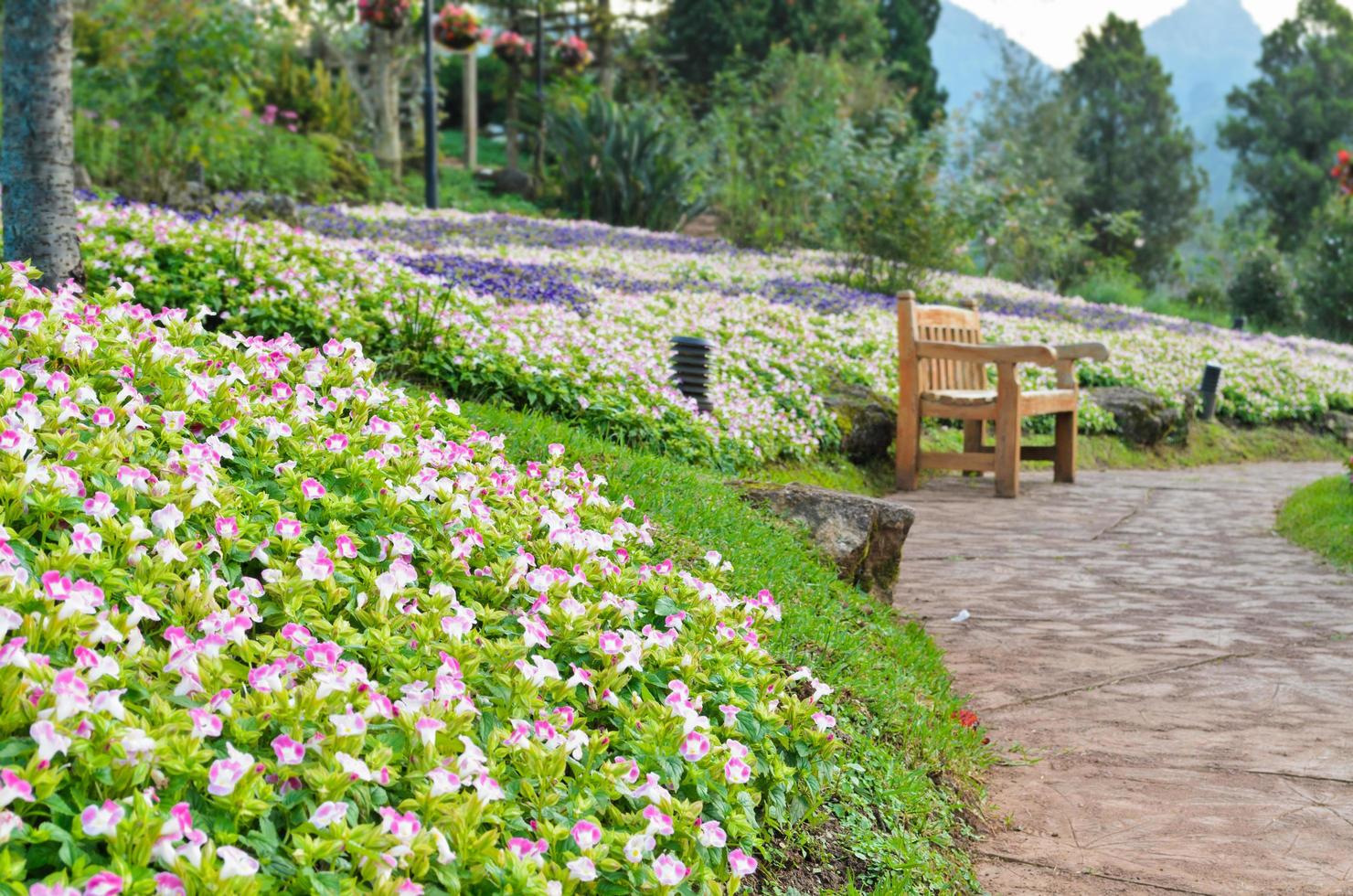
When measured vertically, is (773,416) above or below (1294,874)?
above

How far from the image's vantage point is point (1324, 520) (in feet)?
24.0

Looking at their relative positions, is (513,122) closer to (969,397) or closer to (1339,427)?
(1339,427)

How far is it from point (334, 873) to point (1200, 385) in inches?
504

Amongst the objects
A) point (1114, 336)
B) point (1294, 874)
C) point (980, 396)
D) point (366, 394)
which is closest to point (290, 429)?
point (366, 394)

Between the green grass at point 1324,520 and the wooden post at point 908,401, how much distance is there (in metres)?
2.29

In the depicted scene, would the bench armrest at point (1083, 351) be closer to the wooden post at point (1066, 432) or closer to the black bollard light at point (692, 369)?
the wooden post at point (1066, 432)

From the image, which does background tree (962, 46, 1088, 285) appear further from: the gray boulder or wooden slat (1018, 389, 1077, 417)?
the gray boulder

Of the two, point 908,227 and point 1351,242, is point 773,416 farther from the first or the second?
point 1351,242

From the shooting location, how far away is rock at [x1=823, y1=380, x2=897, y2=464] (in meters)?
8.36

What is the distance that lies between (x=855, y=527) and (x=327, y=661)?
3.05m

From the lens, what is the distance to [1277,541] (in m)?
7.14

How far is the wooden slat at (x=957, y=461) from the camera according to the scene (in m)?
8.28

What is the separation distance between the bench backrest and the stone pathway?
1137 mm

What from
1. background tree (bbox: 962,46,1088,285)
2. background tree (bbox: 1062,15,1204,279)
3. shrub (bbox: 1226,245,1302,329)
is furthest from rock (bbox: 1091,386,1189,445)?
background tree (bbox: 1062,15,1204,279)
